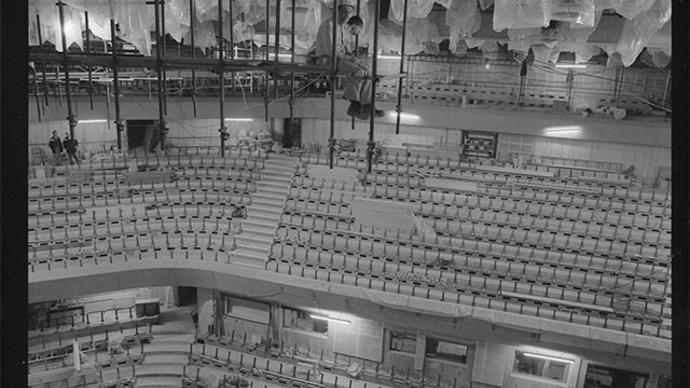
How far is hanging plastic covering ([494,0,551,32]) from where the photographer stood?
21.8 feet

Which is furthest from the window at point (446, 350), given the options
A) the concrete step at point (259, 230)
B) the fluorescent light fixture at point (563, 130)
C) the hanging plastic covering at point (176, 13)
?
the hanging plastic covering at point (176, 13)

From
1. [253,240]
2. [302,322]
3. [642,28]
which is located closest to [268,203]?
[253,240]

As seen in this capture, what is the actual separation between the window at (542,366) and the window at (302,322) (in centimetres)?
511

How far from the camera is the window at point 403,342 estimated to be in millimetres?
13391

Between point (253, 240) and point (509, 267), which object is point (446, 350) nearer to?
point (509, 267)

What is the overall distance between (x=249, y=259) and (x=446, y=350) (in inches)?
227

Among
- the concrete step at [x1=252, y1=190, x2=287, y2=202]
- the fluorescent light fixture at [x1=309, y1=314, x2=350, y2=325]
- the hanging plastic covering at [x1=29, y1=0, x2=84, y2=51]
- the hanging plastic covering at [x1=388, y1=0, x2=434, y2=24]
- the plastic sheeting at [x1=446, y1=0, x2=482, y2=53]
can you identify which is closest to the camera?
the hanging plastic covering at [x1=388, y1=0, x2=434, y2=24]

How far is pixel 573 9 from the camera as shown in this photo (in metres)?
6.47

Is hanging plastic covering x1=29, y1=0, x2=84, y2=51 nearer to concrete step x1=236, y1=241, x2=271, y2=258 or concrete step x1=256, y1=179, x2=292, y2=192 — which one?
concrete step x1=236, y1=241, x2=271, y2=258

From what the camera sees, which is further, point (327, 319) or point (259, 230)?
point (259, 230)

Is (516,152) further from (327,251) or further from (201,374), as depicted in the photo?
(201,374)

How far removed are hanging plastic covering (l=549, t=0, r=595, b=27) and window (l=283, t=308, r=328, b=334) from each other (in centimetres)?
997

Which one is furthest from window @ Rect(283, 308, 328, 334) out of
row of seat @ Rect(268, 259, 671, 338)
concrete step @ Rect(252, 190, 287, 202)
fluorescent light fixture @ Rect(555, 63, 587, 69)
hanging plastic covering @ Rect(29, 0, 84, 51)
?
fluorescent light fixture @ Rect(555, 63, 587, 69)

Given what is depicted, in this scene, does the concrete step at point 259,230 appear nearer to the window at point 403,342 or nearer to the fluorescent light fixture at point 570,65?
the window at point 403,342
